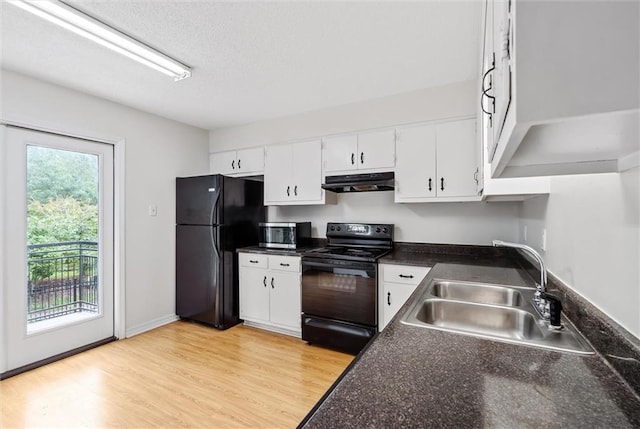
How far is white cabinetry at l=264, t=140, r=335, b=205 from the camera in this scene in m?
3.19

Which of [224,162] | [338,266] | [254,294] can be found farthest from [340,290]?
[224,162]

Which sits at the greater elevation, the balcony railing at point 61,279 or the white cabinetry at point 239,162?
the white cabinetry at point 239,162

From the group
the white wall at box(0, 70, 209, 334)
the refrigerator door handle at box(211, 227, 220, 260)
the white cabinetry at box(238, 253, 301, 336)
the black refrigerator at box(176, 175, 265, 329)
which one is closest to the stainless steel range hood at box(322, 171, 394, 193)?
the white cabinetry at box(238, 253, 301, 336)

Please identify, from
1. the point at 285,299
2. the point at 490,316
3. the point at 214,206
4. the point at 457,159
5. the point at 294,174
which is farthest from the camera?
the point at 294,174

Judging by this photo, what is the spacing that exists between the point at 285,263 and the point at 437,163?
69.7 inches

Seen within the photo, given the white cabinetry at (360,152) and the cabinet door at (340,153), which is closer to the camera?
the white cabinetry at (360,152)

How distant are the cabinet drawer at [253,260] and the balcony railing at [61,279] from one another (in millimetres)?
1406

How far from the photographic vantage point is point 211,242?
10.6 ft

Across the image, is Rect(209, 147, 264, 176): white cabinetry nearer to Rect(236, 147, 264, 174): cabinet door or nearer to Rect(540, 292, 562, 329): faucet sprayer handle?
Rect(236, 147, 264, 174): cabinet door

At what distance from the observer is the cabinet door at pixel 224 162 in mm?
3785

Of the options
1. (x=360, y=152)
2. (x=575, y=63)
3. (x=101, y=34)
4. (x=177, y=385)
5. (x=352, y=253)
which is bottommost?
(x=177, y=385)

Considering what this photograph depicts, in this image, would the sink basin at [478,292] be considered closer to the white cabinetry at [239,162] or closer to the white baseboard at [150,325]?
the white cabinetry at [239,162]

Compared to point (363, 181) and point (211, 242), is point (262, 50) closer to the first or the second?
point (363, 181)

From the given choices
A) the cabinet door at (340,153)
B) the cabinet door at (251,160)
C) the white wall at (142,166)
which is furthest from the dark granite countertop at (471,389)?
the cabinet door at (251,160)
